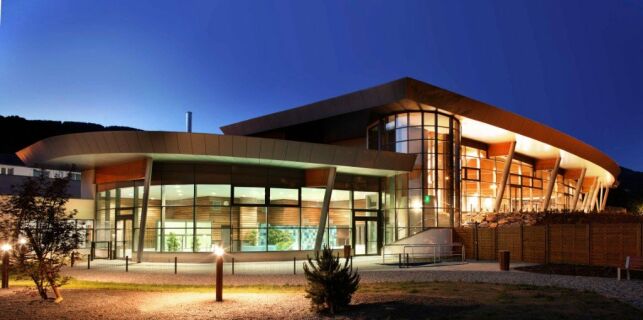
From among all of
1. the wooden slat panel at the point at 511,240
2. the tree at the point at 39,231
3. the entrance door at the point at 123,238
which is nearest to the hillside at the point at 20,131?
the entrance door at the point at 123,238

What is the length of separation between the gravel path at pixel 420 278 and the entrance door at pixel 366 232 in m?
11.4

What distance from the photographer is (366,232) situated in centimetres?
3447

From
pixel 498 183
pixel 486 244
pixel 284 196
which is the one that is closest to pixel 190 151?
pixel 284 196

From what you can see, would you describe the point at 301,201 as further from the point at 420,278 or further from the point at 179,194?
the point at 420,278

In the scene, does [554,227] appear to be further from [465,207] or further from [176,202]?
[176,202]

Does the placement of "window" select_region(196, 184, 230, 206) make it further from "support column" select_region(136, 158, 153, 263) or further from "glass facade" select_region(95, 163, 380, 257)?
"support column" select_region(136, 158, 153, 263)

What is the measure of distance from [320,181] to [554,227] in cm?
1170

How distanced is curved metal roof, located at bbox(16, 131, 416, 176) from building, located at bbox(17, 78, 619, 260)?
5cm

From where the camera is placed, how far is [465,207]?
38.8 m

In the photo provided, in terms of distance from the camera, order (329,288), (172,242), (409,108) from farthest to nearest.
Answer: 1. (409,108)
2. (172,242)
3. (329,288)

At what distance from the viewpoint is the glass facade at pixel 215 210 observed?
29.0m

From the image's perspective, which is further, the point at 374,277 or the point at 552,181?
the point at 552,181

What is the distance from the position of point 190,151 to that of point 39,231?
506 inches

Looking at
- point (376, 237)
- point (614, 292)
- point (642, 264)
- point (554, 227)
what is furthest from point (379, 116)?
point (614, 292)
